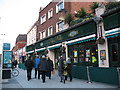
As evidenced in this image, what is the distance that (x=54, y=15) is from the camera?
21047mm

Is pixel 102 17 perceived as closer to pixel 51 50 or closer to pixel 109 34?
pixel 109 34

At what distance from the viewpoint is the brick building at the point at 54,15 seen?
18344 millimetres

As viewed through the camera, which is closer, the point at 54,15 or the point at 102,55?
the point at 102,55

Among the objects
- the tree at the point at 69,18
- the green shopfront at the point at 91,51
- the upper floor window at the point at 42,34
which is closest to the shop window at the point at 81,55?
the green shopfront at the point at 91,51

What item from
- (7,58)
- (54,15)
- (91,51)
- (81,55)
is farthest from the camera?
(54,15)

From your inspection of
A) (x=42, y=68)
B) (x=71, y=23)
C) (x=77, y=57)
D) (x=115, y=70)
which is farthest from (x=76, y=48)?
(x=115, y=70)

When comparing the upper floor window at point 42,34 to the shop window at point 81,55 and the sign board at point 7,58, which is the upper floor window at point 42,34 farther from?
the sign board at point 7,58

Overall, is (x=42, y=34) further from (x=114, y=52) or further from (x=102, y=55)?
(x=114, y=52)

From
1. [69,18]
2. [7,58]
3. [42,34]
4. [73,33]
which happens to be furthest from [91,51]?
[42,34]

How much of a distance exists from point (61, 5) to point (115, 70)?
13.7 metres

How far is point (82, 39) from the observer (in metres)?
13.0

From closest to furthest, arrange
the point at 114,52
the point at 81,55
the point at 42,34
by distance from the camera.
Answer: the point at 114,52 < the point at 81,55 < the point at 42,34

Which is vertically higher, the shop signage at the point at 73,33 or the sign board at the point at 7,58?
the shop signage at the point at 73,33

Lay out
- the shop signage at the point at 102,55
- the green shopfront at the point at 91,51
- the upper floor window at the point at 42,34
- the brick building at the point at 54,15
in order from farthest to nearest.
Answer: the upper floor window at the point at 42,34 → the brick building at the point at 54,15 → the shop signage at the point at 102,55 → the green shopfront at the point at 91,51
